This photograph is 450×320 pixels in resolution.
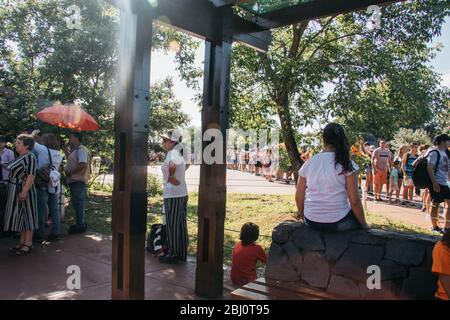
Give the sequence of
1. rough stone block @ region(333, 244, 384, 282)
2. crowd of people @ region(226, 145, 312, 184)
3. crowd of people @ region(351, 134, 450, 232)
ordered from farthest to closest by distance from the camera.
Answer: crowd of people @ region(226, 145, 312, 184)
crowd of people @ region(351, 134, 450, 232)
rough stone block @ region(333, 244, 384, 282)

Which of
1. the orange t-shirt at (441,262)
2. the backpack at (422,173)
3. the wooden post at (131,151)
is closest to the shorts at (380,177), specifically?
the backpack at (422,173)

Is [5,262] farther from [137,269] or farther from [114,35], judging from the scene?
[114,35]

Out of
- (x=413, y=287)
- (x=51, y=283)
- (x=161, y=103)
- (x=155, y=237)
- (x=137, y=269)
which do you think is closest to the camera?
(x=413, y=287)

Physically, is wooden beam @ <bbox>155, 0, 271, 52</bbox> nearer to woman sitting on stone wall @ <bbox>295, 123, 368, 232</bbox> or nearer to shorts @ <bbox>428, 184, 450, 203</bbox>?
woman sitting on stone wall @ <bbox>295, 123, 368, 232</bbox>

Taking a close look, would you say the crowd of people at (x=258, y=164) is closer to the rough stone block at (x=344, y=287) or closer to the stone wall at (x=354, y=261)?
the stone wall at (x=354, y=261)

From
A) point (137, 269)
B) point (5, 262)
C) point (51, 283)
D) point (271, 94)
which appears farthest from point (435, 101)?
point (5, 262)

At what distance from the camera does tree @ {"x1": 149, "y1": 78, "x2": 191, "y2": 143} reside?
1191cm

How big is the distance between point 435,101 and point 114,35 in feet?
25.0

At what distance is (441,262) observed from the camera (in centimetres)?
271

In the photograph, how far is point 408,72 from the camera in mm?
6723

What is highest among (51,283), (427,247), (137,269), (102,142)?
(102,142)

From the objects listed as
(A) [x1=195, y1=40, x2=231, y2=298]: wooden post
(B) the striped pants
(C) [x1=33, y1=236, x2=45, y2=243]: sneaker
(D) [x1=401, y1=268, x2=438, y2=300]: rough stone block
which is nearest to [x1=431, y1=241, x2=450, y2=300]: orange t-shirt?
(D) [x1=401, y1=268, x2=438, y2=300]: rough stone block

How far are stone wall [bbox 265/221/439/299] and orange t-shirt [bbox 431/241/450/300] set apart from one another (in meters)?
0.14

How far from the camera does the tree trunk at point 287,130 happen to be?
782 cm
